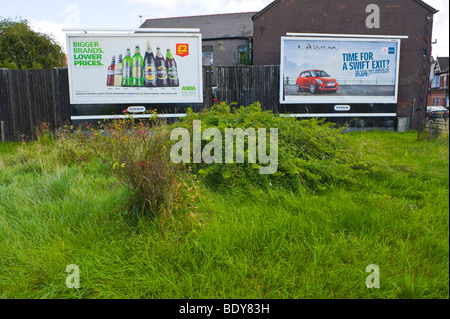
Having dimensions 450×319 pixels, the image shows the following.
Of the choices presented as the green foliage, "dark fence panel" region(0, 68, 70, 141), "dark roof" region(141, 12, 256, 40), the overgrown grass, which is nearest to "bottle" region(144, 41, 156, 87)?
"dark fence panel" region(0, 68, 70, 141)

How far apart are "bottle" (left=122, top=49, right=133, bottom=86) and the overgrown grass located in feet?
21.2

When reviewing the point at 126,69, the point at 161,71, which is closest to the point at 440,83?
the point at 161,71

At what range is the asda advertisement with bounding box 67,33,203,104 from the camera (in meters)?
9.96

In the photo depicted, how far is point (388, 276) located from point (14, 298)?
2927 millimetres

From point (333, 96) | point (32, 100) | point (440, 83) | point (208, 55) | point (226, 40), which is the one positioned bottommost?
point (32, 100)

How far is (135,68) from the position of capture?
33.5 feet

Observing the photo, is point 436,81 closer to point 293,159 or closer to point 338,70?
point 338,70

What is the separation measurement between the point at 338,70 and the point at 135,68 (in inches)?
280

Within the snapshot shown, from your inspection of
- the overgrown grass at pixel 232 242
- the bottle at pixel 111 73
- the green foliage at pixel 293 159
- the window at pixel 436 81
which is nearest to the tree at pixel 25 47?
the bottle at pixel 111 73

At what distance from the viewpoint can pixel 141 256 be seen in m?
2.83

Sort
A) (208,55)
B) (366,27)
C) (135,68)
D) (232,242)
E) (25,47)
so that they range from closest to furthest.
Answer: (232,242) → (135,68) → (366,27) → (25,47) → (208,55)

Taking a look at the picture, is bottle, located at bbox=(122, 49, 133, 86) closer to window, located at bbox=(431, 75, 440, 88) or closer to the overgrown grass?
the overgrown grass

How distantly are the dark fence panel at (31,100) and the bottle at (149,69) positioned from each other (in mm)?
2580
